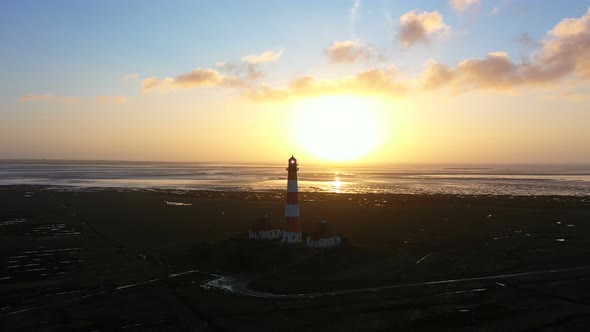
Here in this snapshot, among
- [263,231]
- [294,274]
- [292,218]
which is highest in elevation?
[292,218]

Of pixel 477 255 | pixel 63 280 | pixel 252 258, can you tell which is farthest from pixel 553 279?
pixel 63 280

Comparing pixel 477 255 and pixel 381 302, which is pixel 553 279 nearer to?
pixel 477 255

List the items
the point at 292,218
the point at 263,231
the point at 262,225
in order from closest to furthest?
the point at 292,218 → the point at 263,231 → the point at 262,225

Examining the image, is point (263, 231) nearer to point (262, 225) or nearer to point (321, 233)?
point (262, 225)

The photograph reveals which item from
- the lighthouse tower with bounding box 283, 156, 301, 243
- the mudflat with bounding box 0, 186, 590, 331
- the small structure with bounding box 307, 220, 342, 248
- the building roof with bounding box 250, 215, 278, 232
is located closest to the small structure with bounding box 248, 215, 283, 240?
the building roof with bounding box 250, 215, 278, 232

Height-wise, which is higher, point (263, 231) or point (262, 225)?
point (262, 225)

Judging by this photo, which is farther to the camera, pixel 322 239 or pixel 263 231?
pixel 263 231

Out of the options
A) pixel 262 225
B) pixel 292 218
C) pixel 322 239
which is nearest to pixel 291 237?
pixel 292 218
